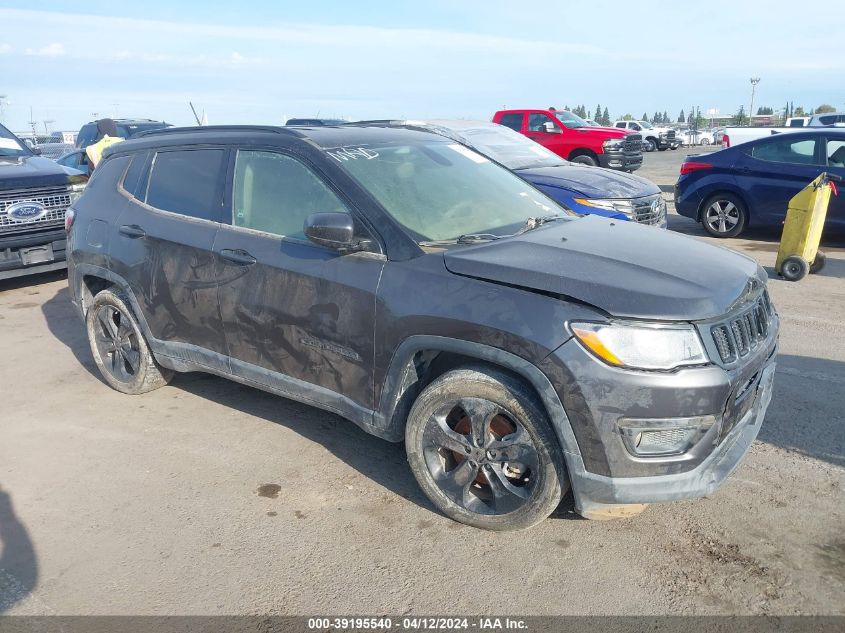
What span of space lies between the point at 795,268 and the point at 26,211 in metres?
8.53

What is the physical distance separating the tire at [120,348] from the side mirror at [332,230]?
6.34 ft

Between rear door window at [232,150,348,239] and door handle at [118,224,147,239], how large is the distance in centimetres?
82

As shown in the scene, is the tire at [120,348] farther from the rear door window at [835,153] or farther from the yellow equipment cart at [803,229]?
the rear door window at [835,153]

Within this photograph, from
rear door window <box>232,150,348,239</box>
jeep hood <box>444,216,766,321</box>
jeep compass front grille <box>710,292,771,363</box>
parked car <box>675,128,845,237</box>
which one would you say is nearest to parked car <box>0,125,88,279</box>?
rear door window <box>232,150,348,239</box>

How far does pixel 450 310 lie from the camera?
306cm

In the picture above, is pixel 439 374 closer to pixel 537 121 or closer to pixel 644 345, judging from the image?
pixel 644 345

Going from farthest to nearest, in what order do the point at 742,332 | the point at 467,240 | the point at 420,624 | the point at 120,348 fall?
the point at 120,348 → the point at 467,240 → the point at 742,332 → the point at 420,624

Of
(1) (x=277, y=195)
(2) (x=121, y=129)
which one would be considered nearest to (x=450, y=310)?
(1) (x=277, y=195)

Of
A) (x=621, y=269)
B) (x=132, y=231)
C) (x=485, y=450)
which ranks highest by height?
(x=621, y=269)

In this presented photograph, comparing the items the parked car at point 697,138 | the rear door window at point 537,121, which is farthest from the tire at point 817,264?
the parked car at point 697,138

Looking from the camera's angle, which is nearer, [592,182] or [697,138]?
[592,182]

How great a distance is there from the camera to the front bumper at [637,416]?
2.71 meters

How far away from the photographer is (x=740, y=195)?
33.1 ft

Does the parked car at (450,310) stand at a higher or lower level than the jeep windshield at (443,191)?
lower
